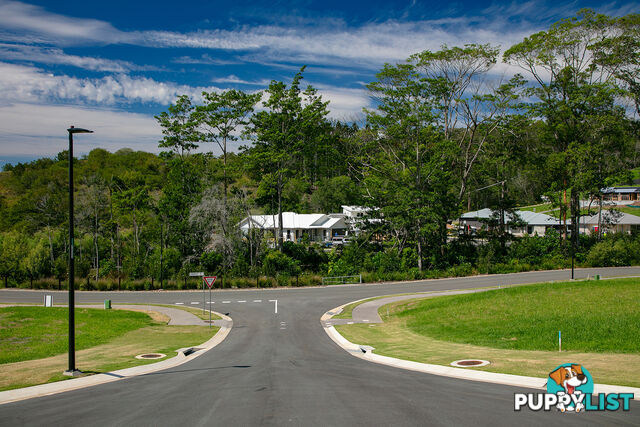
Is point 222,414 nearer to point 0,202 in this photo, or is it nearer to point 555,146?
point 555,146

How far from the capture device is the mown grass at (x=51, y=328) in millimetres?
18703

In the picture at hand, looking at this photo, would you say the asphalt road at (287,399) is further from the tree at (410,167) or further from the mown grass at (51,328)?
the tree at (410,167)

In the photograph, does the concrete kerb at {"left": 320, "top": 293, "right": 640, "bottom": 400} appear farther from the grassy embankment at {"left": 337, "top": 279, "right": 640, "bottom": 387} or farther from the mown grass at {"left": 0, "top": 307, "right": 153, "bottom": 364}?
the mown grass at {"left": 0, "top": 307, "right": 153, "bottom": 364}

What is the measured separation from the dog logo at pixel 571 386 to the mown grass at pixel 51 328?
18.3 m

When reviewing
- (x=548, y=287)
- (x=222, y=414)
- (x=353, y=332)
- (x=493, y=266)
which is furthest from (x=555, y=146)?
(x=222, y=414)

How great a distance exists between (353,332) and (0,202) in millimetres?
84240

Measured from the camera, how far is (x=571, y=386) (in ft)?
32.4

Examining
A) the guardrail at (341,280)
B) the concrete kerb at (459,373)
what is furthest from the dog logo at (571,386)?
the guardrail at (341,280)

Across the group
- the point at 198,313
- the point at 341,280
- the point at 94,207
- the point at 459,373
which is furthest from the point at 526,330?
the point at 94,207

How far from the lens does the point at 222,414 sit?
9.28 metres

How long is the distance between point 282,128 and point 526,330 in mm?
37228

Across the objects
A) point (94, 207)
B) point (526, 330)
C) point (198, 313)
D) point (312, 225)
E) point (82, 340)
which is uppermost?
point (94, 207)

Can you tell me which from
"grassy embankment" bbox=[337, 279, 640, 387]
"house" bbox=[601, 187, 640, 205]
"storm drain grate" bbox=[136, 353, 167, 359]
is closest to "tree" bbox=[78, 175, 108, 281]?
"storm drain grate" bbox=[136, 353, 167, 359]

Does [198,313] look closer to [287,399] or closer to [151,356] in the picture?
[151,356]
